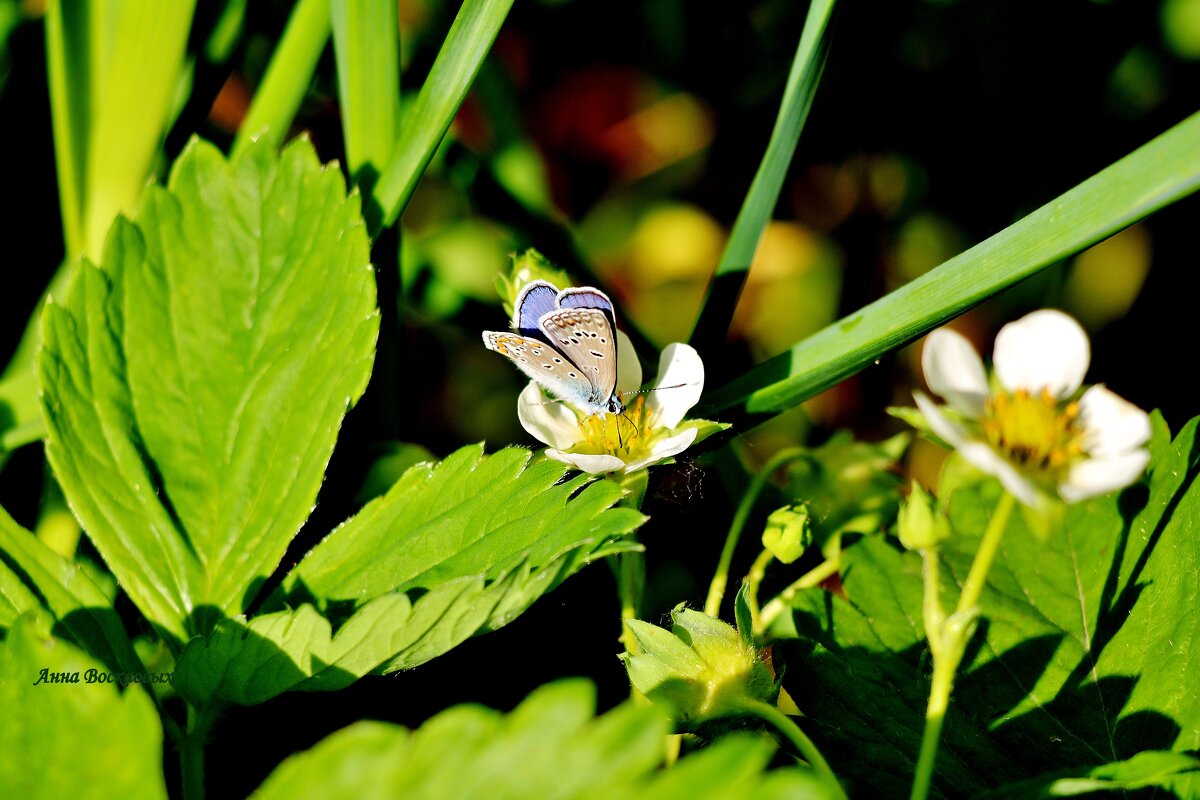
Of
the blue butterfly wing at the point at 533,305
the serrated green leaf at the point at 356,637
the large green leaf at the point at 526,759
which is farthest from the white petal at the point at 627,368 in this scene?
the large green leaf at the point at 526,759

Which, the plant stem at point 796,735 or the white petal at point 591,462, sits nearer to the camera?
the plant stem at point 796,735

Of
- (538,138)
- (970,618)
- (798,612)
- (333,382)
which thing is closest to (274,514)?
(333,382)

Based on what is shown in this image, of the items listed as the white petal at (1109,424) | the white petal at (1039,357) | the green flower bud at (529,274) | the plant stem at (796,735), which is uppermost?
the green flower bud at (529,274)

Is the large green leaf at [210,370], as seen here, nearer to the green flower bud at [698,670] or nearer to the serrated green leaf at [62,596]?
the serrated green leaf at [62,596]

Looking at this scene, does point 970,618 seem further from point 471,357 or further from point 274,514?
point 471,357

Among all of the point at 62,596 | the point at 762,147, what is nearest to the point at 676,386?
the point at 62,596

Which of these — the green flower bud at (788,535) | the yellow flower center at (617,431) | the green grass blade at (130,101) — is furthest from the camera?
the green grass blade at (130,101)

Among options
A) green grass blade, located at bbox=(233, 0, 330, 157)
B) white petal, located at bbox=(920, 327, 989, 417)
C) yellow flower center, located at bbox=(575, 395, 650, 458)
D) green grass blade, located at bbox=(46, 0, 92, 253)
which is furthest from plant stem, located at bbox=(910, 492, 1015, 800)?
green grass blade, located at bbox=(46, 0, 92, 253)
